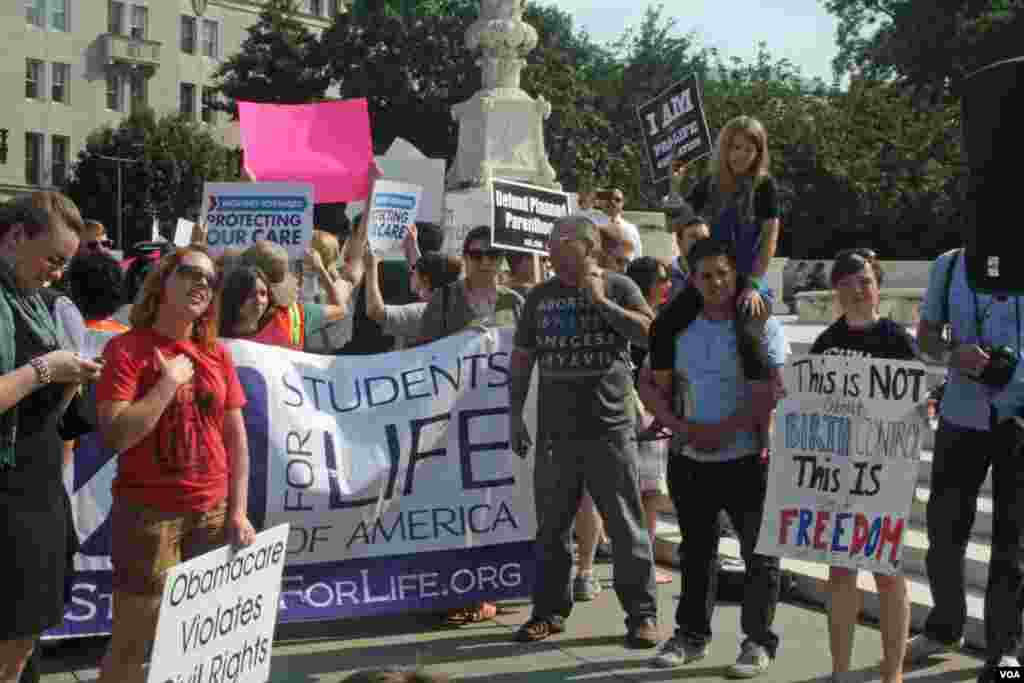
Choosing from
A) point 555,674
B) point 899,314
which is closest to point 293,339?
point 555,674

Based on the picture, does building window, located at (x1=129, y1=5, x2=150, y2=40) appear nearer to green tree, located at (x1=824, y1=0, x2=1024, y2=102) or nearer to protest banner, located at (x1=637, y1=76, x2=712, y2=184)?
green tree, located at (x1=824, y1=0, x2=1024, y2=102)

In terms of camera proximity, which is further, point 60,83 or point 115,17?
point 115,17

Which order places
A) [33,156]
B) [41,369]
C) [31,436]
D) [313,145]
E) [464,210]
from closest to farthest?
[41,369] < [31,436] < [313,145] < [464,210] < [33,156]

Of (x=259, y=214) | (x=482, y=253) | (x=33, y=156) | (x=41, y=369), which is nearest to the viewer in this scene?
(x=41, y=369)

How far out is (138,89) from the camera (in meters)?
77.7

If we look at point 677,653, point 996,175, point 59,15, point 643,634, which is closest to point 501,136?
point 643,634

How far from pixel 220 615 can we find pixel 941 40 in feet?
120

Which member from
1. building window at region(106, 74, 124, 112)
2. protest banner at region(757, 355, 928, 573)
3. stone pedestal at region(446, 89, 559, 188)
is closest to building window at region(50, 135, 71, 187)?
building window at region(106, 74, 124, 112)

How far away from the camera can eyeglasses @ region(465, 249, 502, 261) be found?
8.29 m

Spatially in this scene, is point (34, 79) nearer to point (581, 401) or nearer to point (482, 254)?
point (482, 254)

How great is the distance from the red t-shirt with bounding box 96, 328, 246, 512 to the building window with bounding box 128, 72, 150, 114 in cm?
7358

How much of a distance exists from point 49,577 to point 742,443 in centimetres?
324

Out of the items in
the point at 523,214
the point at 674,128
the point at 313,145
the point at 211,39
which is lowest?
the point at 523,214

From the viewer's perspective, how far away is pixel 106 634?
7320 mm
